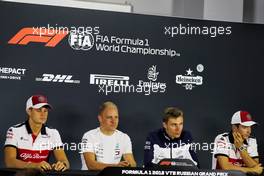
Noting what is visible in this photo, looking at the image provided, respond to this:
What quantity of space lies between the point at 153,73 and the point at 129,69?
0.26 metres

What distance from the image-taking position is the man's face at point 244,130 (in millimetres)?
5312

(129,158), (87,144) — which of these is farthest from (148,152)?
(87,144)

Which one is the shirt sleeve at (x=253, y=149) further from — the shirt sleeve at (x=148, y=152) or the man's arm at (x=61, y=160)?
the man's arm at (x=61, y=160)

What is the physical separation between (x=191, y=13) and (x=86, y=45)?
164cm

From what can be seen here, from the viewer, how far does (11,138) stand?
4.76m

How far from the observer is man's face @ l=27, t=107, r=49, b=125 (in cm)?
484

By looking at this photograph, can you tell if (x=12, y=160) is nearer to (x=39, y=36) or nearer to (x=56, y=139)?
(x=56, y=139)

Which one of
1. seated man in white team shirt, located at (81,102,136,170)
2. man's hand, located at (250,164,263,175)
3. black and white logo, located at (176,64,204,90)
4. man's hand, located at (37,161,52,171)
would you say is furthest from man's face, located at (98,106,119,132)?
man's hand, located at (250,164,263,175)

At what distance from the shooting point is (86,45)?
505 cm

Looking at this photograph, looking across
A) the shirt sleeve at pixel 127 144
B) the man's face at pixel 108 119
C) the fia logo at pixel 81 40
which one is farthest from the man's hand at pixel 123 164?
the fia logo at pixel 81 40

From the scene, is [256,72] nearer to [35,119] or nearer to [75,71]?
[75,71]

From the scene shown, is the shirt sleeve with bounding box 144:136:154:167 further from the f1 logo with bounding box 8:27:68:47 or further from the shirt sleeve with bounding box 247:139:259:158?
the f1 logo with bounding box 8:27:68:47

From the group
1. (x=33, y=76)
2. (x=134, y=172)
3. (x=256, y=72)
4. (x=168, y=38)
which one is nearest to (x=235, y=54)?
(x=256, y=72)

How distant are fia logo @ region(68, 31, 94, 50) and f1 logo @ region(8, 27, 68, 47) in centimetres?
8
